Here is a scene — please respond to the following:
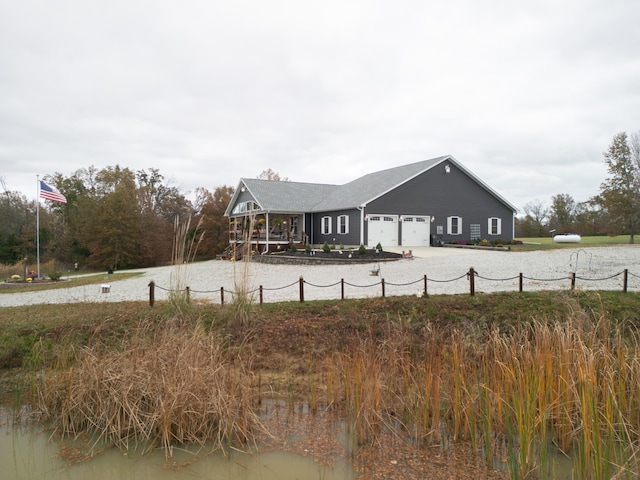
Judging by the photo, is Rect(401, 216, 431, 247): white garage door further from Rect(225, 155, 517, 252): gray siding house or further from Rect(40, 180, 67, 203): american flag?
Rect(40, 180, 67, 203): american flag

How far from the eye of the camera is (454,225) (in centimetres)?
2772

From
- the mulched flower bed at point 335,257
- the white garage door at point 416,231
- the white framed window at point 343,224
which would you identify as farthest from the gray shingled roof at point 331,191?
the mulched flower bed at point 335,257

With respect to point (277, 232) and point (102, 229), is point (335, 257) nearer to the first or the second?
point (277, 232)

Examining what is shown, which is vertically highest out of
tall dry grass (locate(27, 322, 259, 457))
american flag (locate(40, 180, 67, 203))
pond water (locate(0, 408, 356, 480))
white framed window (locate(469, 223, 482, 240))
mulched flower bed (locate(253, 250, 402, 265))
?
american flag (locate(40, 180, 67, 203))

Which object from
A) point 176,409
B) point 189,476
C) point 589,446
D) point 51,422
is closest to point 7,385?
point 51,422

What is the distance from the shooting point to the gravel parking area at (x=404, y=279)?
11.1 meters

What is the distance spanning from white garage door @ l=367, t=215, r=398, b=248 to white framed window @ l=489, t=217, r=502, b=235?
25.0 feet

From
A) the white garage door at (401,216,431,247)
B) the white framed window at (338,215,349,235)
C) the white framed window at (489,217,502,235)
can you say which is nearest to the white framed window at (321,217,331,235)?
the white framed window at (338,215,349,235)

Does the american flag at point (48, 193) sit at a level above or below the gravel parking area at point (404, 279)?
above

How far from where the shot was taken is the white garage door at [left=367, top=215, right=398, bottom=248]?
24.9 m

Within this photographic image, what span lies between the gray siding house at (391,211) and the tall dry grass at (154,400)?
19361 mm

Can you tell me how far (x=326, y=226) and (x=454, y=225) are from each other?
832 centimetres

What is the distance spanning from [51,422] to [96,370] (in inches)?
33.4

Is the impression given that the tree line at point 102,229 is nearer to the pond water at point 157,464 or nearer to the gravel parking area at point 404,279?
the gravel parking area at point 404,279
